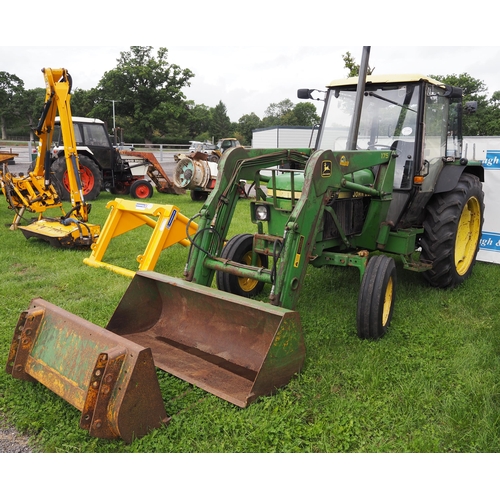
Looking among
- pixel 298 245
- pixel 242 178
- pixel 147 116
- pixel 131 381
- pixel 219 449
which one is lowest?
pixel 219 449

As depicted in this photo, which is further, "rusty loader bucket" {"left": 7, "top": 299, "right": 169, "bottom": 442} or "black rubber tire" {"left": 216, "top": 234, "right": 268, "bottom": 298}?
"black rubber tire" {"left": 216, "top": 234, "right": 268, "bottom": 298}

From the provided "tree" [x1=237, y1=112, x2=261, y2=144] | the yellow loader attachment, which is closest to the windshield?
the yellow loader attachment

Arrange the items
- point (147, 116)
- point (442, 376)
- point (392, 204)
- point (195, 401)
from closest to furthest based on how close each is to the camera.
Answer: point (195, 401) → point (442, 376) → point (392, 204) → point (147, 116)

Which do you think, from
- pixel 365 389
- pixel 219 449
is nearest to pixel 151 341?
pixel 219 449

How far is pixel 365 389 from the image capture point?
3.32 metres

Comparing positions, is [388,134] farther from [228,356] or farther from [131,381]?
[131,381]

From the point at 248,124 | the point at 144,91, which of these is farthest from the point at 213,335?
the point at 248,124

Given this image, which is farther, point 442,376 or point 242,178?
point 242,178

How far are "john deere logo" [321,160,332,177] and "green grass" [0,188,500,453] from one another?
4.58 feet

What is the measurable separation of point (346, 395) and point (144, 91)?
48.0 m

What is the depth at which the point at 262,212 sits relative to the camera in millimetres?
4508

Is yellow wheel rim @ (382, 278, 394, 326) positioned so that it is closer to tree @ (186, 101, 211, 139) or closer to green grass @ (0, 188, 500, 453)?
green grass @ (0, 188, 500, 453)

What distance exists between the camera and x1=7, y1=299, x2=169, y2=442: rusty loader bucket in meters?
2.64

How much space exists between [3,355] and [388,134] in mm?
4150
